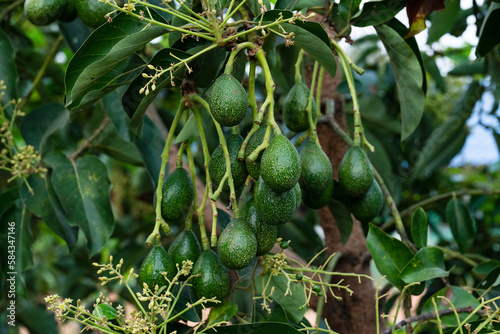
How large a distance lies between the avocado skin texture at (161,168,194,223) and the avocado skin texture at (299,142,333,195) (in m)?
0.21

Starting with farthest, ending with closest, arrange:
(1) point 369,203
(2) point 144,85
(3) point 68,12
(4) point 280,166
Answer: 1. (3) point 68,12
2. (1) point 369,203
3. (2) point 144,85
4. (4) point 280,166

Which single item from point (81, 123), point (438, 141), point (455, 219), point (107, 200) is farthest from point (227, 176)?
point (81, 123)

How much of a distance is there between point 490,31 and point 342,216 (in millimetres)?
557

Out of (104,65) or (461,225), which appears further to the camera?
(461,225)

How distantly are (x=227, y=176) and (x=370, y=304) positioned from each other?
74cm

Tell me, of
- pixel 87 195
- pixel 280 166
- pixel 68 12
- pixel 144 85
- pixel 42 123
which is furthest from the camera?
pixel 42 123

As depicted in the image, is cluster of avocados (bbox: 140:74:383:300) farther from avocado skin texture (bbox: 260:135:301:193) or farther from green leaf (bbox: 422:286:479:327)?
green leaf (bbox: 422:286:479:327)

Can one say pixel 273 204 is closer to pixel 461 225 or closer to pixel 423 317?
pixel 423 317

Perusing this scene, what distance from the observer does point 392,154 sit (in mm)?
2215

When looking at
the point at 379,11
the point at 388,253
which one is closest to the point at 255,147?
the point at 388,253

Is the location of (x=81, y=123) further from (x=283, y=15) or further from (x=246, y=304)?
(x=283, y=15)

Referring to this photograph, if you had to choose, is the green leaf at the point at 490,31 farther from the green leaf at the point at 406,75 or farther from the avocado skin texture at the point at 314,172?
the avocado skin texture at the point at 314,172

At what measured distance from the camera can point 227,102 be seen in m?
0.81

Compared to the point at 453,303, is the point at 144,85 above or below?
above
